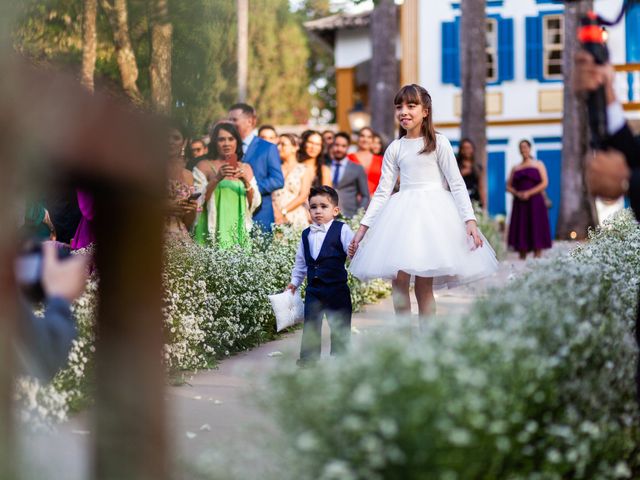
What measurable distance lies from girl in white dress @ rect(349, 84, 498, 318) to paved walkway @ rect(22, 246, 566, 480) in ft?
3.59

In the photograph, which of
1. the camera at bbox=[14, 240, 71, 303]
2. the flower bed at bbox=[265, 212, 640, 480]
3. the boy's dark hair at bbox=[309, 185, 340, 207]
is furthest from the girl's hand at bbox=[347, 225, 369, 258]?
the camera at bbox=[14, 240, 71, 303]

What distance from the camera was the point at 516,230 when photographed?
22.5m

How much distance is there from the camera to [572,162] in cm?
2945

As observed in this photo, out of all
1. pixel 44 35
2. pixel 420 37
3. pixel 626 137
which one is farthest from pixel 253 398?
pixel 420 37

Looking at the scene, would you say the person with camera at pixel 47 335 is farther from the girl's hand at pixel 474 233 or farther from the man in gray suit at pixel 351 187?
the man in gray suit at pixel 351 187

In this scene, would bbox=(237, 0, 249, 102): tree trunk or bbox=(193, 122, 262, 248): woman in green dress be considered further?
bbox=(193, 122, 262, 248): woman in green dress

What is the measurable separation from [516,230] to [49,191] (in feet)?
67.1

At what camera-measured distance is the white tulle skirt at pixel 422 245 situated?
8.09 m

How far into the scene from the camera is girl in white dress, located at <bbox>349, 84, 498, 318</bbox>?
813 centimetres

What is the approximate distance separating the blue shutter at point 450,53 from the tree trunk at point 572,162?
4.89 meters

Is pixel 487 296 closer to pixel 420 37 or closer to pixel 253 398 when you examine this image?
pixel 253 398

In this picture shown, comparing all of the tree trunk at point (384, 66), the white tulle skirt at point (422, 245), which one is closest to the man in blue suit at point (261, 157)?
the white tulle skirt at point (422, 245)

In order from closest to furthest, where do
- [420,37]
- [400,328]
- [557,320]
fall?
1. [400,328]
2. [557,320]
3. [420,37]

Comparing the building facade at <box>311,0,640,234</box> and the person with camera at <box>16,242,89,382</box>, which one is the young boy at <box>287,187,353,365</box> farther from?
the building facade at <box>311,0,640,234</box>
